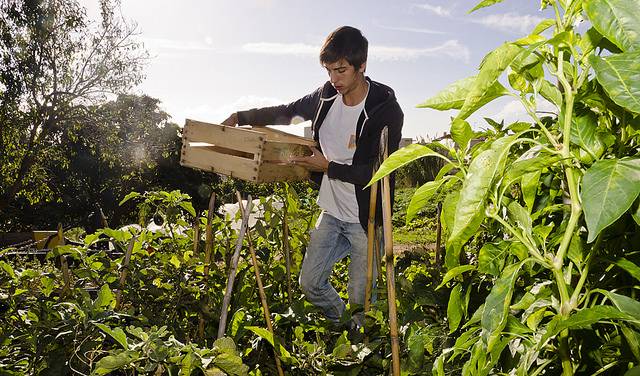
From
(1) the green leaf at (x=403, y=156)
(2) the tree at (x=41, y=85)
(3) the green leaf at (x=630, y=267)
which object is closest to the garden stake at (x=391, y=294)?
(1) the green leaf at (x=403, y=156)

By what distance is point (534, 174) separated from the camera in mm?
946

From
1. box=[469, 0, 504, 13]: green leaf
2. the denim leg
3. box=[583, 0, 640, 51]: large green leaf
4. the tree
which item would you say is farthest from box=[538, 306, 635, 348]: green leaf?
the tree

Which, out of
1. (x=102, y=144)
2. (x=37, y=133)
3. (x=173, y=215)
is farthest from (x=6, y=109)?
(x=173, y=215)

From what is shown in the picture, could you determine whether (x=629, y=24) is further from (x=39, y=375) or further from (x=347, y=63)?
(x=347, y=63)

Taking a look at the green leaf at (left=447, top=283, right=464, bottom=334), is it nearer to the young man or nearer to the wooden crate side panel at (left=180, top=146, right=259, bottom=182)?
the wooden crate side panel at (left=180, top=146, right=259, bottom=182)

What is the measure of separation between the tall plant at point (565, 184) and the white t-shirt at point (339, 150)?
1.92 m

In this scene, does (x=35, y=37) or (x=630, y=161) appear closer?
(x=630, y=161)

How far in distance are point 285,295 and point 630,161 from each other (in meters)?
2.68

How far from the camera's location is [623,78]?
65 centimetres

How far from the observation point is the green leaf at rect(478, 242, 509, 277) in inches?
37.6

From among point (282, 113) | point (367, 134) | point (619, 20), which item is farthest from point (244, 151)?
point (619, 20)

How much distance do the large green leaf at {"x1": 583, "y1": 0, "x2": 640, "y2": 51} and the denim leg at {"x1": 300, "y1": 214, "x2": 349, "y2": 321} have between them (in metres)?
2.41

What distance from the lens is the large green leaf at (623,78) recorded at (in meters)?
0.64

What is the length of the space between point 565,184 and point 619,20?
0.33m
